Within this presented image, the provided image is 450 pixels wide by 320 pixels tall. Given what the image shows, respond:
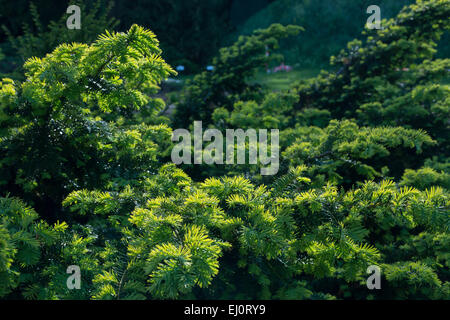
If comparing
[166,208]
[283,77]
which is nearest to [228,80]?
[166,208]

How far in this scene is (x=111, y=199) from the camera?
173 cm

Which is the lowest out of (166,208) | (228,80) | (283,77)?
(166,208)

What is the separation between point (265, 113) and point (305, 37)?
6990 mm

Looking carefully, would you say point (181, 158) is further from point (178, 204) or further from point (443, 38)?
point (443, 38)

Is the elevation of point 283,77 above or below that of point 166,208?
above

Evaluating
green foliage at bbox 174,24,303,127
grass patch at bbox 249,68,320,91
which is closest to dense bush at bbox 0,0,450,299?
green foliage at bbox 174,24,303,127

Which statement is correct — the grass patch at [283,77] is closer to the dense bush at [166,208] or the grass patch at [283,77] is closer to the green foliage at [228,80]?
the green foliage at [228,80]

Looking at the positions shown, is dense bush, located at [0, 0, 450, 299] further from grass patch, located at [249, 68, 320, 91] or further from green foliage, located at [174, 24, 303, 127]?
grass patch, located at [249, 68, 320, 91]

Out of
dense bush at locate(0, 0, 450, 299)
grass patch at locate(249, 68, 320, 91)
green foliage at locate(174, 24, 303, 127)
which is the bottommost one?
dense bush at locate(0, 0, 450, 299)

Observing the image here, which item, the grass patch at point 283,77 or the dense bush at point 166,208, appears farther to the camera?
the grass patch at point 283,77

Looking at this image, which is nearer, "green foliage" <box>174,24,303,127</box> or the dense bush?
the dense bush

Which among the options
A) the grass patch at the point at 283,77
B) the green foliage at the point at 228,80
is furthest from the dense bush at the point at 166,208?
the grass patch at the point at 283,77

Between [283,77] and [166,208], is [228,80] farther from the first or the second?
[283,77]

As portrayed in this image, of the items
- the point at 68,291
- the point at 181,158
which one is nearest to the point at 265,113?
the point at 181,158
